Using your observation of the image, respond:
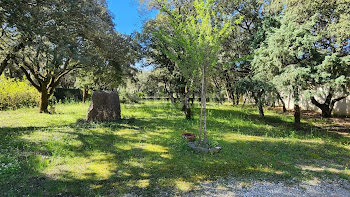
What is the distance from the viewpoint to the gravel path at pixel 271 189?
3.27 metres

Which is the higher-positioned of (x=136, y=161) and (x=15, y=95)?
(x=15, y=95)

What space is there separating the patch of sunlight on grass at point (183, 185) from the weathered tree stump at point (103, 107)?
6278mm

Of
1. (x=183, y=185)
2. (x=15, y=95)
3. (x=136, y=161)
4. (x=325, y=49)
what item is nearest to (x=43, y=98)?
(x=15, y=95)

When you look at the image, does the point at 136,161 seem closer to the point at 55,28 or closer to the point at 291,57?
the point at 55,28

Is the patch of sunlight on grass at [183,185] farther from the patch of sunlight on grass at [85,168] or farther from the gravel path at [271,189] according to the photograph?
the patch of sunlight on grass at [85,168]

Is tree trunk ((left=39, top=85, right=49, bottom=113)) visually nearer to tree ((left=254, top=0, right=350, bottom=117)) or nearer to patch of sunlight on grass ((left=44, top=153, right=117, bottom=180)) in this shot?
patch of sunlight on grass ((left=44, top=153, right=117, bottom=180))

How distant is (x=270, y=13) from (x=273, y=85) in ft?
16.8

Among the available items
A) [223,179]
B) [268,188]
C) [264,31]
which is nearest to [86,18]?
[223,179]

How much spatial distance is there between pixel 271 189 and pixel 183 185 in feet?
5.06

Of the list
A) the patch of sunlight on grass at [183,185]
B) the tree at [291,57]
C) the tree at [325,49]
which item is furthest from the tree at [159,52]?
the patch of sunlight on grass at [183,185]

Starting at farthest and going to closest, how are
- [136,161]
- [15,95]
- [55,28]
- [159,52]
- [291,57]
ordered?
[15,95] < [159,52] < [291,57] < [55,28] < [136,161]

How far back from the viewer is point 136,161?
4.59 m

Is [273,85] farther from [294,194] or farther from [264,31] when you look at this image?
[294,194]

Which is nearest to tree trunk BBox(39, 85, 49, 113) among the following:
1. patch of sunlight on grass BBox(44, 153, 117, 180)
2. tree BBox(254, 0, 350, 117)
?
patch of sunlight on grass BBox(44, 153, 117, 180)
